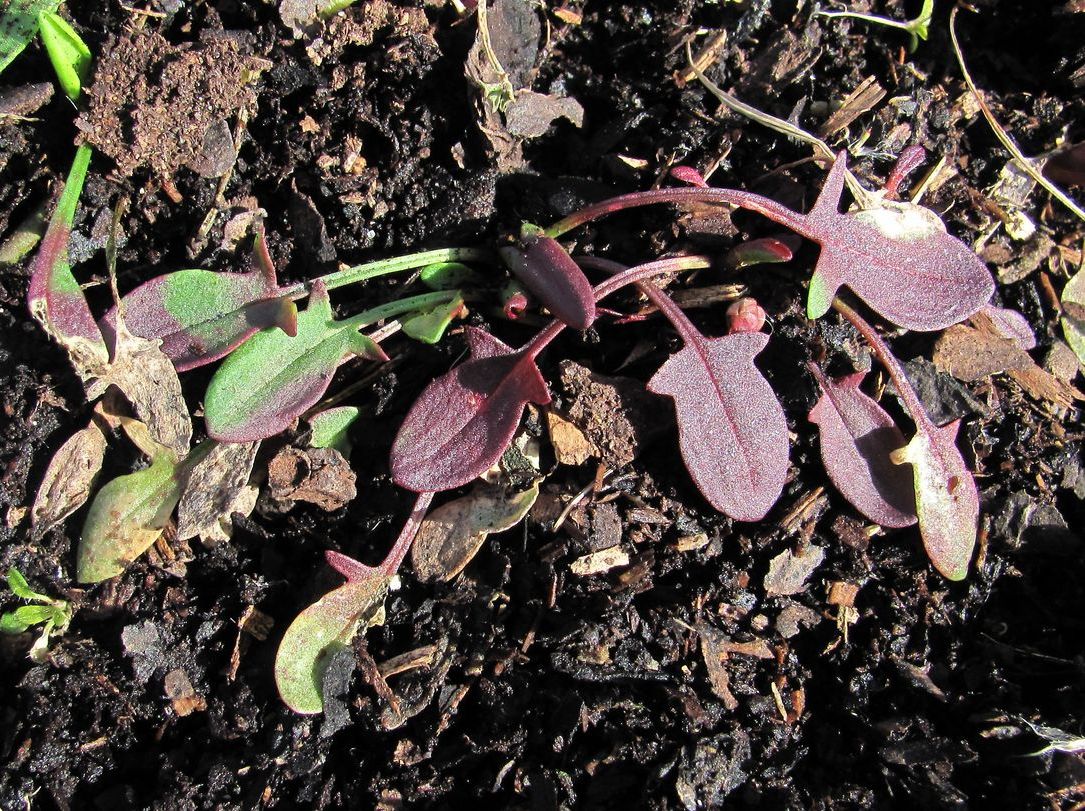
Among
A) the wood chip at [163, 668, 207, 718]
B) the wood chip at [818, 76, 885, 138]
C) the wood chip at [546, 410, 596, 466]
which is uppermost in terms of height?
the wood chip at [818, 76, 885, 138]

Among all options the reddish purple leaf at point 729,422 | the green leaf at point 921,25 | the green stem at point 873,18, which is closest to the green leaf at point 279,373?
the reddish purple leaf at point 729,422

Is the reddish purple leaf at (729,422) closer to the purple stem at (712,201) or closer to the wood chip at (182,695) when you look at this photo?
the purple stem at (712,201)

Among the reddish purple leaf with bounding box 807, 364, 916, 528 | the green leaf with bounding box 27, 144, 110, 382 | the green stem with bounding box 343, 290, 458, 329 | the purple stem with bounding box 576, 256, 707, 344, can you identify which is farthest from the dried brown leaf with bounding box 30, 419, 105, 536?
the reddish purple leaf with bounding box 807, 364, 916, 528

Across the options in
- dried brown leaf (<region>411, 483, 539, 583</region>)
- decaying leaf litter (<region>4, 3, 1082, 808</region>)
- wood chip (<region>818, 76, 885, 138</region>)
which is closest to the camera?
decaying leaf litter (<region>4, 3, 1082, 808</region>)

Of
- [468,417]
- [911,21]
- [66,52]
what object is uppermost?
[66,52]

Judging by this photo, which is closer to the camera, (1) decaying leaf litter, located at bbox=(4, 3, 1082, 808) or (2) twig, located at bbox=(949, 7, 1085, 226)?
(1) decaying leaf litter, located at bbox=(4, 3, 1082, 808)

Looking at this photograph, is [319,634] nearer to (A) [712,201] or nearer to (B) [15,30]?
(A) [712,201]

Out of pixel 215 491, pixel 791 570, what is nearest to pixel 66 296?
pixel 215 491

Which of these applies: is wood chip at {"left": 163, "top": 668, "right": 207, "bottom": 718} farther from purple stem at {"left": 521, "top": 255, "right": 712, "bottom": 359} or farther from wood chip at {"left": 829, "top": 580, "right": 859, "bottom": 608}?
A: wood chip at {"left": 829, "top": 580, "right": 859, "bottom": 608}
